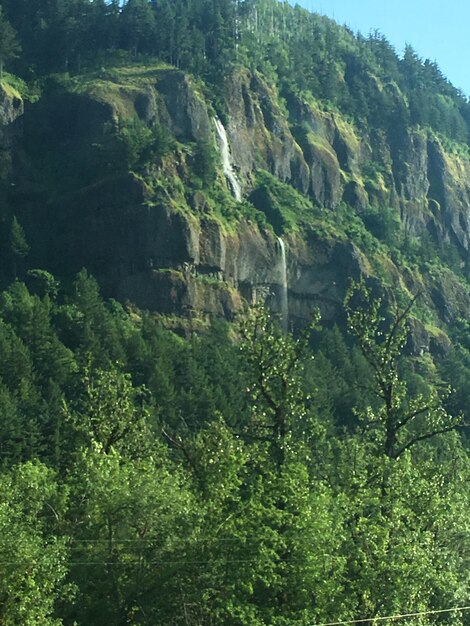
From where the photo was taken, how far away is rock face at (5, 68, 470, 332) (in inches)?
4764

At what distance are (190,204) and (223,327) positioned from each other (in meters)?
16.1

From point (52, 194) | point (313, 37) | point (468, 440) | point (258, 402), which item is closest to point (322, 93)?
point (313, 37)

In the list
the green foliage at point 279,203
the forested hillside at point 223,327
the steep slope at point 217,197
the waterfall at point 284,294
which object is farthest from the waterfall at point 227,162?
the waterfall at point 284,294

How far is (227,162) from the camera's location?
465 ft

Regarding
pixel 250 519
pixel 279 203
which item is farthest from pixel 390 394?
pixel 279 203

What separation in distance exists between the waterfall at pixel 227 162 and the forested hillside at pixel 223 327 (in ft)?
1.80

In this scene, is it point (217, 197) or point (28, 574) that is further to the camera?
point (217, 197)

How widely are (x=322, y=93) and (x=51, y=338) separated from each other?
91.2m

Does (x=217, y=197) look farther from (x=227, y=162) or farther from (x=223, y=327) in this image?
(x=223, y=327)

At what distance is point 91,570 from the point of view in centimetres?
3991

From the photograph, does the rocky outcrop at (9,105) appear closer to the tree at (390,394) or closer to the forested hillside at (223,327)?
the forested hillside at (223,327)

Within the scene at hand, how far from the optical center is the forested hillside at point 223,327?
3756 centimetres

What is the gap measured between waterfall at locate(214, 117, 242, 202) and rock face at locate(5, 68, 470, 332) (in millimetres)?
911

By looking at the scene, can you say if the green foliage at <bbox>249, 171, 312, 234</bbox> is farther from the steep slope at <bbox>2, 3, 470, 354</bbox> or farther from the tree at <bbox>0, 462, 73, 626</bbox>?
the tree at <bbox>0, 462, 73, 626</bbox>
